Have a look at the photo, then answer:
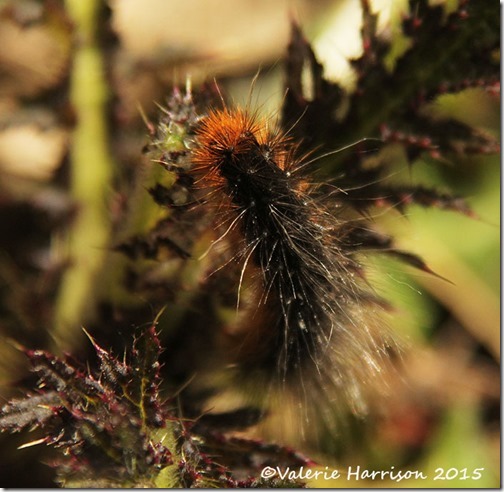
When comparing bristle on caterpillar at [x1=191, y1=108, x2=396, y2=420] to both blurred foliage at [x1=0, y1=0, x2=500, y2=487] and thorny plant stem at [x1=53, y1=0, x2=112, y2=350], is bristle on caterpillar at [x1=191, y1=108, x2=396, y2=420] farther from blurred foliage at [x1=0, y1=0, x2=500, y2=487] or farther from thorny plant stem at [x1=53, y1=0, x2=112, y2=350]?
thorny plant stem at [x1=53, y1=0, x2=112, y2=350]

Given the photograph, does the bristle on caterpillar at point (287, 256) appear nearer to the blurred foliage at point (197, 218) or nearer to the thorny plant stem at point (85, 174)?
the blurred foliage at point (197, 218)

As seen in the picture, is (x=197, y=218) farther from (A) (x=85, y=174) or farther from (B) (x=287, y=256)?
(A) (x=85, y=174)

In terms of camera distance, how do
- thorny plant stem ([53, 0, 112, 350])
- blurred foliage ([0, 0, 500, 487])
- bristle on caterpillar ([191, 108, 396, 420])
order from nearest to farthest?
bristle on caterpillar ([191, 108, 396, 420]) → blurred foliage ([0, 0, 500, 487]) → thorny plant stem ([53, 0, 112, 350])

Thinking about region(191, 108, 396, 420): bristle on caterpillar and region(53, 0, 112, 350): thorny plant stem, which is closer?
region(191, 108, 396, 420): bristle on caterpillar

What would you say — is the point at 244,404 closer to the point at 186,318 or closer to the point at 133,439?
the point at 186,318

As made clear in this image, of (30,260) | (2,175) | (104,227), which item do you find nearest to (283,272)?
(104,227)

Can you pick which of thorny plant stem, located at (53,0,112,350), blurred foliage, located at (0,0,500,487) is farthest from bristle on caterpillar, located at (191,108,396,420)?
thorny plant stem, located at (53,0,112,350)

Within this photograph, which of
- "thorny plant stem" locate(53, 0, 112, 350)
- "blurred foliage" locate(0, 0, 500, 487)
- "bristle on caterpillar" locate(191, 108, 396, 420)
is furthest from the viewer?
"thorny plant stem" locate(53, 0, 112, 350)

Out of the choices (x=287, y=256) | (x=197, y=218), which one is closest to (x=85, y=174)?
(x=197, y=218)
